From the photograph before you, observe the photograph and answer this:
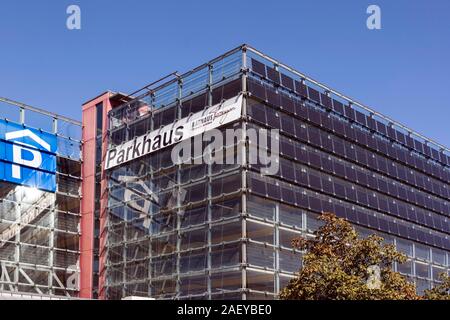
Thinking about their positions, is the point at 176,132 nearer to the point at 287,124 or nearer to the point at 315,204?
the point at 287,124

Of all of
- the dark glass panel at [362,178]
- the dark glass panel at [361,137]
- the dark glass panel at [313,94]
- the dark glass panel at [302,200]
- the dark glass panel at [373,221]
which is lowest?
the dark glass panel at [373,221]

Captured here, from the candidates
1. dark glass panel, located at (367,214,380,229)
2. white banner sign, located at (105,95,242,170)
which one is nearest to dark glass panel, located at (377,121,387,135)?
dark glass panel, located at (367,214,380,229)

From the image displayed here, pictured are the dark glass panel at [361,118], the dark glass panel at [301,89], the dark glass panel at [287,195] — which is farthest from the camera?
the dark glass panel at [361,118]

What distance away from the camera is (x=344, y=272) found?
28703mm

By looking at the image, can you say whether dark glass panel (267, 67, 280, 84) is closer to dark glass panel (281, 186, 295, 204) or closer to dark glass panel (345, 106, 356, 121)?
dark glass panel (281, 186, 295, 204)

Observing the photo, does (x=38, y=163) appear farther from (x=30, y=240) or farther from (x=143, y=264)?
(x=143, y=264)

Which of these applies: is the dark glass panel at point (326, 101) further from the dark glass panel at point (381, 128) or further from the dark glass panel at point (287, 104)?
the dark glass panel at point (381, 128)

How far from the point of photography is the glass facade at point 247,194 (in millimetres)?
42688

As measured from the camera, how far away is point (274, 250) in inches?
1708

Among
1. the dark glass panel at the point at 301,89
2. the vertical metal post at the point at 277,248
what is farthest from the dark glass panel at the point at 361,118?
the vertical metal post at the point at 277,248

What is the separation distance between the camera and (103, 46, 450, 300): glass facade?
4269 centimetres

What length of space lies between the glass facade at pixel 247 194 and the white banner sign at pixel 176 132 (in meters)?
0.59
